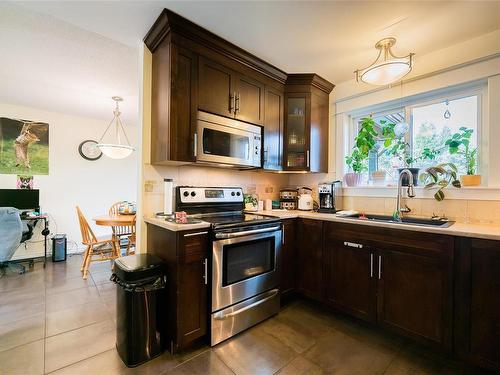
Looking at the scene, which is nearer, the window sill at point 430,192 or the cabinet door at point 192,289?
the cabinet door at point 192,289

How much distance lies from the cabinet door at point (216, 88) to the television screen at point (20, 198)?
11.8 feet

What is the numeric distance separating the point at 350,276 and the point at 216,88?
6.67 feet

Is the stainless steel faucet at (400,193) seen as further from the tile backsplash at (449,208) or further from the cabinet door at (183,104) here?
the cabinet door at (183,104)

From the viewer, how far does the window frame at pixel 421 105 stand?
1.99 metres

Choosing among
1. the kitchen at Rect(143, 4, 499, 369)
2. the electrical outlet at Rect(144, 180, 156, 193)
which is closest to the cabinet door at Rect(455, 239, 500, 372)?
the kitchen at Rect(143, 4, 499, 369)

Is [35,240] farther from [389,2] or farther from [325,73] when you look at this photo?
[389,2]

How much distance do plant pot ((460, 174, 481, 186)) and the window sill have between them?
38mm

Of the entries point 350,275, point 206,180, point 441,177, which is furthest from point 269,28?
point 350,275

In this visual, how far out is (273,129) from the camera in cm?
256

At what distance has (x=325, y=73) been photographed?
2.54m

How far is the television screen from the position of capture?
3476 millimetres

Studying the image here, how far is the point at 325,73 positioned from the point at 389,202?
1552 mm

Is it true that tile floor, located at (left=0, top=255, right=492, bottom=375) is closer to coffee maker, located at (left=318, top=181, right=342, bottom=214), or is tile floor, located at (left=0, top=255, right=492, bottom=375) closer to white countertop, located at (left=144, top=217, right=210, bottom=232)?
white countertop, located at (left=144, top=217, right=210, bottom=232)

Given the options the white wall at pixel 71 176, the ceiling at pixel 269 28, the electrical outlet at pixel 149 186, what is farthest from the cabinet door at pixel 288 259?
the white wall at pixel 71 176
